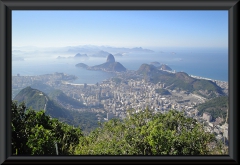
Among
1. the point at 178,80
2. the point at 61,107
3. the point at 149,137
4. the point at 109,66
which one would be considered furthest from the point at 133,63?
the point at 149,137

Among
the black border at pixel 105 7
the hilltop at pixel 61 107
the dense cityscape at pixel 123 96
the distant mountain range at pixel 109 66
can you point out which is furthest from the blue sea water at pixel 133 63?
the black border at pixel 105 7

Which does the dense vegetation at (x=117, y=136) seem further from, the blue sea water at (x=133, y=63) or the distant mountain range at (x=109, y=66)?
the distant mountain range at (x=109, y=66)

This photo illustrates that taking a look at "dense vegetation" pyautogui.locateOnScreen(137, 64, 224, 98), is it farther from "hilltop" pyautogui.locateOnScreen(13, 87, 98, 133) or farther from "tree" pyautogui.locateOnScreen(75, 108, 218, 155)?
"hilltop" pyautogui.locateOnScreen(13, 87, 98, 133)

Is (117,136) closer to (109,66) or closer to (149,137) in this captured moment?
(149,137)

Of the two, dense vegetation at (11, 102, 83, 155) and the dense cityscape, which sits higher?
the dense cityscape

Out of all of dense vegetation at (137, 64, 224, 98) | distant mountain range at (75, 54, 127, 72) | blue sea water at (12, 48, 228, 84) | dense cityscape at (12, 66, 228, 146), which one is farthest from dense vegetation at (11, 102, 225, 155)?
distant mountain range at (75, 54, 127, 72)
